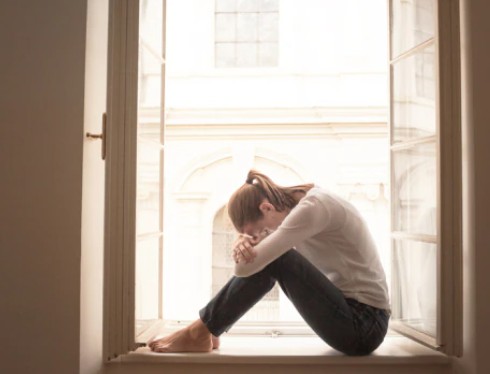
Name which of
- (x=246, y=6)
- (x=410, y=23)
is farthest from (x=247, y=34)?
(x=410, y=23)

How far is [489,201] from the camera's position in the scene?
91.7 inches

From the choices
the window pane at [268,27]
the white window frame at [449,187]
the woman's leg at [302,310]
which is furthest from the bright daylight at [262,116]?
the white window frame at [449,187]

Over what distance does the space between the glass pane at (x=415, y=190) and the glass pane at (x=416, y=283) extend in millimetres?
71

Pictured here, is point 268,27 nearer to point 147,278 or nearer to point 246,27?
point 246,27

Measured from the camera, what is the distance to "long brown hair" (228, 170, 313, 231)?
2.74 m

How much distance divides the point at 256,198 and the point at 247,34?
1075cm

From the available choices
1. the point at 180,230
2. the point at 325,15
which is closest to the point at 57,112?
the point at 180,230

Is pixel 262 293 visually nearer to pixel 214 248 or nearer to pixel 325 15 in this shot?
pixel 214 248

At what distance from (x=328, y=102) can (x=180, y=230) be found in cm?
338

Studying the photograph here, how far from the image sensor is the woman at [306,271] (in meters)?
2.55

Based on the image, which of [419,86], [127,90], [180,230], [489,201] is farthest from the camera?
[180,230]

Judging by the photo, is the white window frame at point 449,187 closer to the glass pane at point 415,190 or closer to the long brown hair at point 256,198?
the glass pane at point 415,190

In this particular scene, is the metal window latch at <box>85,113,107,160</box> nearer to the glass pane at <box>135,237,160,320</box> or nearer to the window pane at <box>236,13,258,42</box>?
the glass pane at <box>135,237,160,320</box>

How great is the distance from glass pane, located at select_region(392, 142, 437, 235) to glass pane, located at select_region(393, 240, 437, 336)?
71 millimetres
